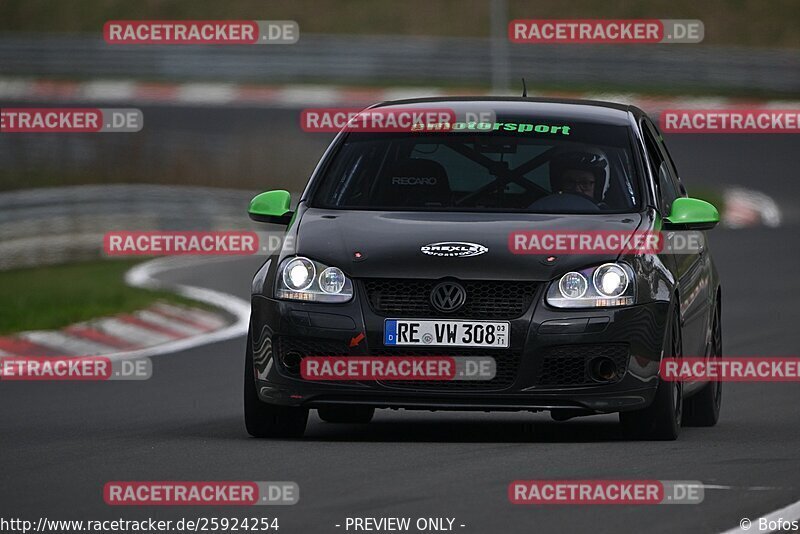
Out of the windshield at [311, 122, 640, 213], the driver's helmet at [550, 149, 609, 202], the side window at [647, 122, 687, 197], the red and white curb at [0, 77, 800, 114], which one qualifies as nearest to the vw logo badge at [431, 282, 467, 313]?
the windshield at [311, 122, 640, 213]

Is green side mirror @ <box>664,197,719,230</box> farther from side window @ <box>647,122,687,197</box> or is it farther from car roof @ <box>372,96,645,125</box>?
side window @ <box>647,122,687,197</box>

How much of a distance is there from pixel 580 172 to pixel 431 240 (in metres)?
1.11

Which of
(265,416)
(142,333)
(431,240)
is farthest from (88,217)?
(431,240)

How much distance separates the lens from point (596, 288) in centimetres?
899

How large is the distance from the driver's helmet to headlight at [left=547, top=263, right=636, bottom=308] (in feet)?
2.63

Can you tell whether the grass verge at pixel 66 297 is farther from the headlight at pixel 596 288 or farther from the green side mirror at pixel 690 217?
the headlight at pixel 596 288

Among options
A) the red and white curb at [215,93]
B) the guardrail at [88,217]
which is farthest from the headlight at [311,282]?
the red and white curb at [215,93]

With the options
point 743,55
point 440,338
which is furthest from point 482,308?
point 743,55

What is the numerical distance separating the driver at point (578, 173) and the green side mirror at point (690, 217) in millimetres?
367

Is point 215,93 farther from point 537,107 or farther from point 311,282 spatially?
point 311,282

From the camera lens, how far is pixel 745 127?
39625 millimetres

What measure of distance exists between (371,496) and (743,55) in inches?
1582

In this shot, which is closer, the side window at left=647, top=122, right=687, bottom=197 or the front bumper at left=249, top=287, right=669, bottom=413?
the front bumper at left=249, top=287, right=669, bottom=413

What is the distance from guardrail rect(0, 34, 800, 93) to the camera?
46000 millimetres
